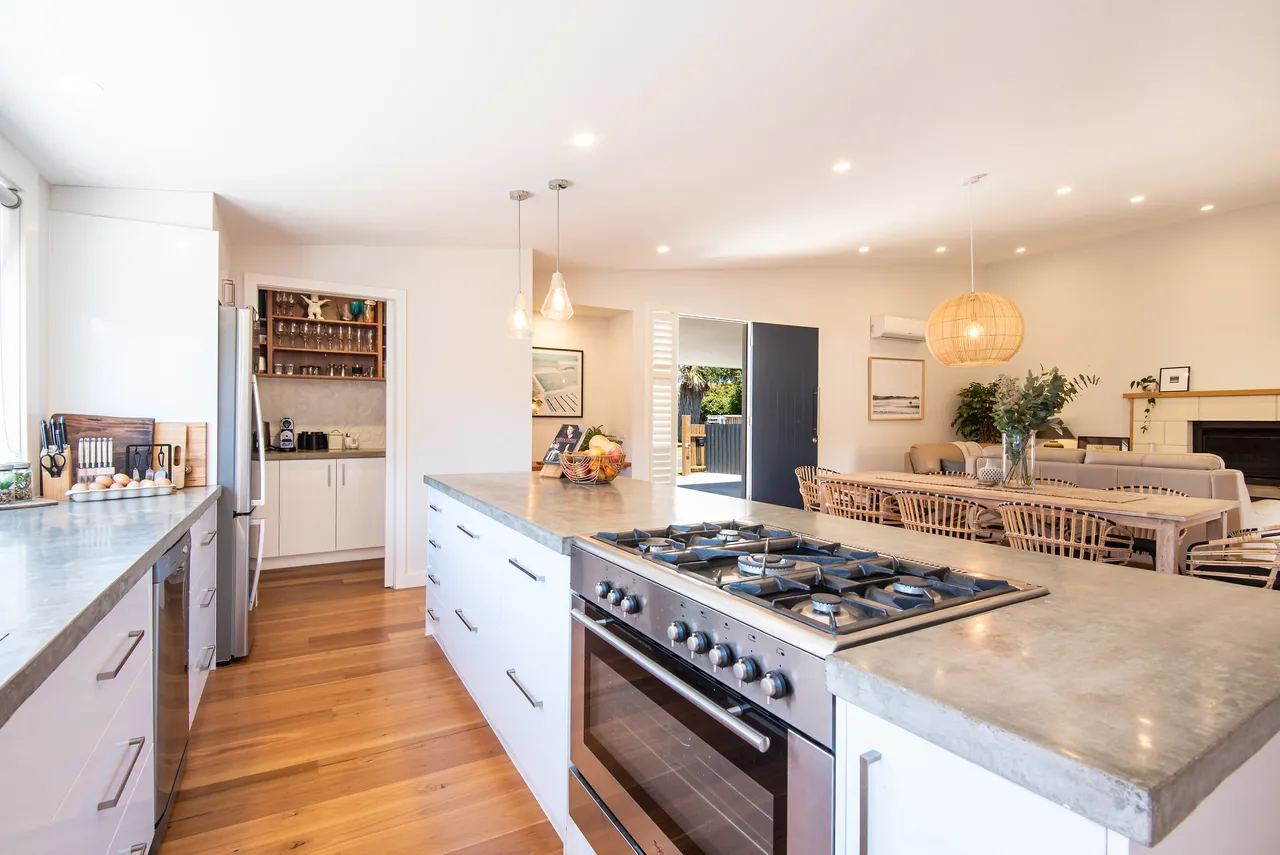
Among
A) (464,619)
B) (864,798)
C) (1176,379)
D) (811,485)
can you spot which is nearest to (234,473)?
(464,619)

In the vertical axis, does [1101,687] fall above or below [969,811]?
above

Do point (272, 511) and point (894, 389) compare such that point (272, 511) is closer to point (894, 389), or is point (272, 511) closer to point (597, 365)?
point (597, 365)

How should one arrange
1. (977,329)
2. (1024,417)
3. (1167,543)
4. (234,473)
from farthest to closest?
(977,329)
(1024,417)
(234,473)
(1167,543)

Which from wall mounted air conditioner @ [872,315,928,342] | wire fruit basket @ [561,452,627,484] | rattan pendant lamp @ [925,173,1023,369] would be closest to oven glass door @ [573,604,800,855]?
wire fruit basket @ [561,452,627,484]

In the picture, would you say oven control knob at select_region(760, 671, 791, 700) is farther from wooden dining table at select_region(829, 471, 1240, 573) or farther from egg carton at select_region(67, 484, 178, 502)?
wooden dining table at select_region(829, 471, 1240, 573)

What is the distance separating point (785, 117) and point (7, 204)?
326 cm

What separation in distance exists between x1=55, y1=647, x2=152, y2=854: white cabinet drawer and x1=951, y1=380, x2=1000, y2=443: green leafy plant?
8407 mm

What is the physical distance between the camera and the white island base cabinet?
614mm

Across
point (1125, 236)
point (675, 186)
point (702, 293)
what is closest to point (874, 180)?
point (675, 186)

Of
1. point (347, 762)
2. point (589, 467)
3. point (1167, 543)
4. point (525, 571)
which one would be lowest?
point (347, 762)

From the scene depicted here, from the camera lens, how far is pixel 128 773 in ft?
4.62

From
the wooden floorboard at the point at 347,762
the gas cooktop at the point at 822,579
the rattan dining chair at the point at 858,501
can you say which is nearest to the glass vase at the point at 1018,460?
the rattan dining chair at the point at 858,501

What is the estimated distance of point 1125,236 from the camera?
7.03 metres

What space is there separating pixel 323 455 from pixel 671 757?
4392 mm
